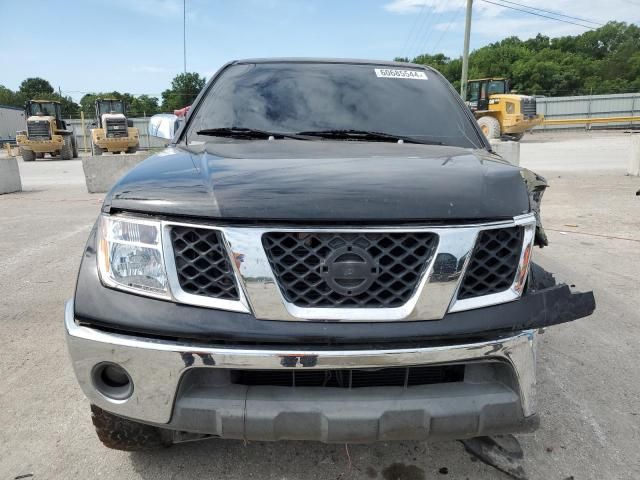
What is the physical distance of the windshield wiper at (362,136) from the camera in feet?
8.68

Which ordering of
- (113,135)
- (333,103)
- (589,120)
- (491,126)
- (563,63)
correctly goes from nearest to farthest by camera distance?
(333,103), (491,126), (113,135), (589,120), (563,63)

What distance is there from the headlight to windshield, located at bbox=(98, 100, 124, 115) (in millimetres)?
26195

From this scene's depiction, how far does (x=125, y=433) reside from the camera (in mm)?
1941

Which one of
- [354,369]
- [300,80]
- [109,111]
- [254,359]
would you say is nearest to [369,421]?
[354,369]

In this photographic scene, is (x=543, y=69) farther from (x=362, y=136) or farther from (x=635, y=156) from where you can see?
(x=362, y=136)

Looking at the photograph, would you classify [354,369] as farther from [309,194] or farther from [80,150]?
[80,150]

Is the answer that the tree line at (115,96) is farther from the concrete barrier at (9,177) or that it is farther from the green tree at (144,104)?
the concrete barrier at (9,177)

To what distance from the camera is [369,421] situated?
159 centimetres

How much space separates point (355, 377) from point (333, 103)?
1.73 metres

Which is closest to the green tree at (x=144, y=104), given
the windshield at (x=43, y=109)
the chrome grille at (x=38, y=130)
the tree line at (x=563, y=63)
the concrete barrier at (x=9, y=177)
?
the tree line at (x=563, y=63)

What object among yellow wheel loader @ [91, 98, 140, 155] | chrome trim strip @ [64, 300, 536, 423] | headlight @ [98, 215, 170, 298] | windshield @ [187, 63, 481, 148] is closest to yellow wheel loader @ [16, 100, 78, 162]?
yellow wheel loader @ [91, 98, 140, 155]

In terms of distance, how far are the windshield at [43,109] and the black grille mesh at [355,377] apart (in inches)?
1140

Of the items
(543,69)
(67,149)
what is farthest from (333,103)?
(543,69)

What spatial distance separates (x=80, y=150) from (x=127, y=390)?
39.7 metres
